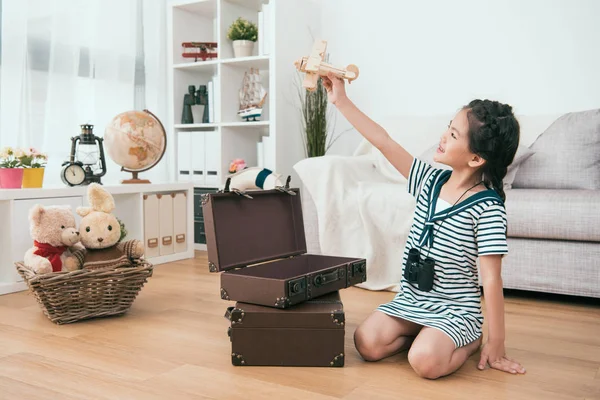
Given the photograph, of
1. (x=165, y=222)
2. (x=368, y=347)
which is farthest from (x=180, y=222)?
(x=368, y=347)

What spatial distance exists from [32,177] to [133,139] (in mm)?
578

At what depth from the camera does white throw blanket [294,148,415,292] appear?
8.23ft

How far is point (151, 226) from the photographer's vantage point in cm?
311

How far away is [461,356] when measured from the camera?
1.53m

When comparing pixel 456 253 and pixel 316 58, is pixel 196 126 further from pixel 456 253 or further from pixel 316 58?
pixel 456 253

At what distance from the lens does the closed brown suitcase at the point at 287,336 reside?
1545 mm

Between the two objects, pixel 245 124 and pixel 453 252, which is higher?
pixel 245 124

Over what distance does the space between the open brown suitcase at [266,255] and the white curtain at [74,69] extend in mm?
1779

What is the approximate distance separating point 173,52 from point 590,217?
258cm

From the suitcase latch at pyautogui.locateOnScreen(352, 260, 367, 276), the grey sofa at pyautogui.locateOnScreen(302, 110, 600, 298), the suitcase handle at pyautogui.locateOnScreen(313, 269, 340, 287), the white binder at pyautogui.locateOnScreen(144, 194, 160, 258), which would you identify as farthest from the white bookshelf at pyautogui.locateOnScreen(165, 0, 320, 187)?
the suitcase handle at pyautogui.locateOnScreen(313, 269, 340, 287)

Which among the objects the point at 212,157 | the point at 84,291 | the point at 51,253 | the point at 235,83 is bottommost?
the point at 84,291

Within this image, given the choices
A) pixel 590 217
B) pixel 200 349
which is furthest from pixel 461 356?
pixel 590 217

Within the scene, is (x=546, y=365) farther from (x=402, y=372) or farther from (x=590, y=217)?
(x=590, y=217)

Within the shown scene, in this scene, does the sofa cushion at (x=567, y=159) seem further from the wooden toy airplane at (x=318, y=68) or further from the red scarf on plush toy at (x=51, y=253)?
the red scarf on plush toy at (x=51, y=253)
